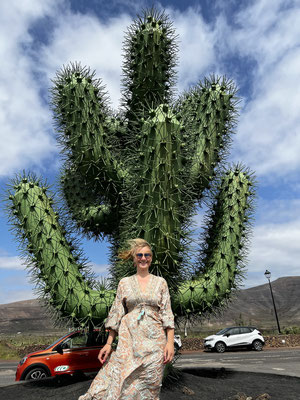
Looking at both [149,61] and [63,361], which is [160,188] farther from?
[63,361]

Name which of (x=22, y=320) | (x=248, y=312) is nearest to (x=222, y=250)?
(x=22, y=320)

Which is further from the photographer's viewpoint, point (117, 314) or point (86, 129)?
point (86, 129)

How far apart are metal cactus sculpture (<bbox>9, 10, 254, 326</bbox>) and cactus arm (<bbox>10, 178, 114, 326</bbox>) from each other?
1cm

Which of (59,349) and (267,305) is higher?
(267,305)

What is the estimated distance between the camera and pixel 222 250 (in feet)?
18.1

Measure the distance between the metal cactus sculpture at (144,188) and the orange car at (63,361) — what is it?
2.93 meters

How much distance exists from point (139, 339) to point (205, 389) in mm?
3248

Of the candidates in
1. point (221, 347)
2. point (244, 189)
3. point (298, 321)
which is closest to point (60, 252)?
point (244, 189)

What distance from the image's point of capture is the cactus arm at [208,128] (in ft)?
19.0

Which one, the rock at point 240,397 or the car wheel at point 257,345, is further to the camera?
the car wheel at point 257,345

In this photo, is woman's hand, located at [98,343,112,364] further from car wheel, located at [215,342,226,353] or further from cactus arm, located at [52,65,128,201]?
car wheel, located at [215,342,226,353]

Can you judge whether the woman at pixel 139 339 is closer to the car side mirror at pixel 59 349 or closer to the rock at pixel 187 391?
the rock at pixel 187 391

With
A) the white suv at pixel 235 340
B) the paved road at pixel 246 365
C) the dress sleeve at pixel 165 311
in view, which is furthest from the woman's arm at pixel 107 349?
the white suv at pixel 235 340

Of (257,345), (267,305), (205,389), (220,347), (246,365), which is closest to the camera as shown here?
(205,389)
